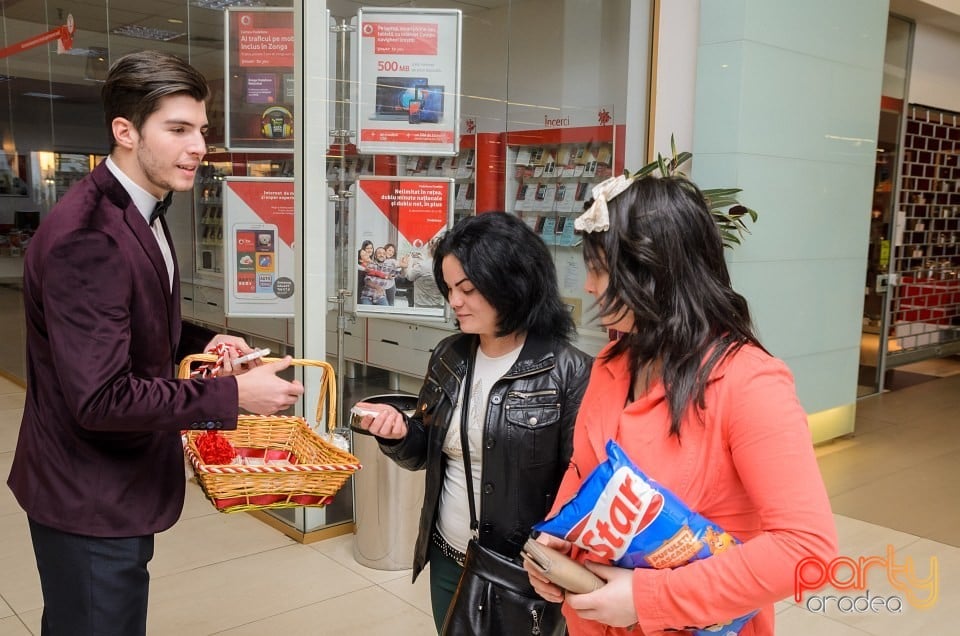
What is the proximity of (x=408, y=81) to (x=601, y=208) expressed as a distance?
2794 millimetres

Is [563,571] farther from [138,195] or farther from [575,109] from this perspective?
[575,109]

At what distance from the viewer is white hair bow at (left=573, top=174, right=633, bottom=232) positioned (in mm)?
1269

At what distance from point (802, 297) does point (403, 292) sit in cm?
274

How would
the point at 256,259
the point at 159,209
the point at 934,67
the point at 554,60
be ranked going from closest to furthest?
the point at 159,209 → the point at 256,259 → the point at 554,60 → the point at 934,67

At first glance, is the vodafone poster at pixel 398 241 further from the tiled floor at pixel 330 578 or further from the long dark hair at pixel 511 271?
the long dark hair at pixel 511 271

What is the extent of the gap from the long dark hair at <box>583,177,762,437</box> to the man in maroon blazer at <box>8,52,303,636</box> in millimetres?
783

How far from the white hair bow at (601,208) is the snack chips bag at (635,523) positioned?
34 centimetres

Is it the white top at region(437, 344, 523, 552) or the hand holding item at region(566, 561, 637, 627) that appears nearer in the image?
the hand holding item at region(566, 561, 637, 627)

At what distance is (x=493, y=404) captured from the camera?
6.32 feet

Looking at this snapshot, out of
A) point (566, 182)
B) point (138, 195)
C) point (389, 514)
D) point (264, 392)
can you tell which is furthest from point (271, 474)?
point (566, 182)

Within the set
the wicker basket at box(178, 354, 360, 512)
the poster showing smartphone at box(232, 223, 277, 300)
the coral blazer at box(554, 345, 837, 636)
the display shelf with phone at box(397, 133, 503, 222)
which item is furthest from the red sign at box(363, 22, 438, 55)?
the coral blazer at box(554, 345, 837, 636)

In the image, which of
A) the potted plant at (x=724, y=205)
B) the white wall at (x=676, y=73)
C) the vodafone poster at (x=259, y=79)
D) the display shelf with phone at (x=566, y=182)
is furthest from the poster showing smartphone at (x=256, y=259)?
the white wall at (x=676, y=73)

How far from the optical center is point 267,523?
4125mm

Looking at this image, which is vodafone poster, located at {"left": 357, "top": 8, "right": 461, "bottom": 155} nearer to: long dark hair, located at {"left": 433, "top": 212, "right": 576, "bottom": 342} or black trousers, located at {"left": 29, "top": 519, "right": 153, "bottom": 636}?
long dark hair, located at {"left": 433, "top": 212, "right": 576, "bottom": 342}
